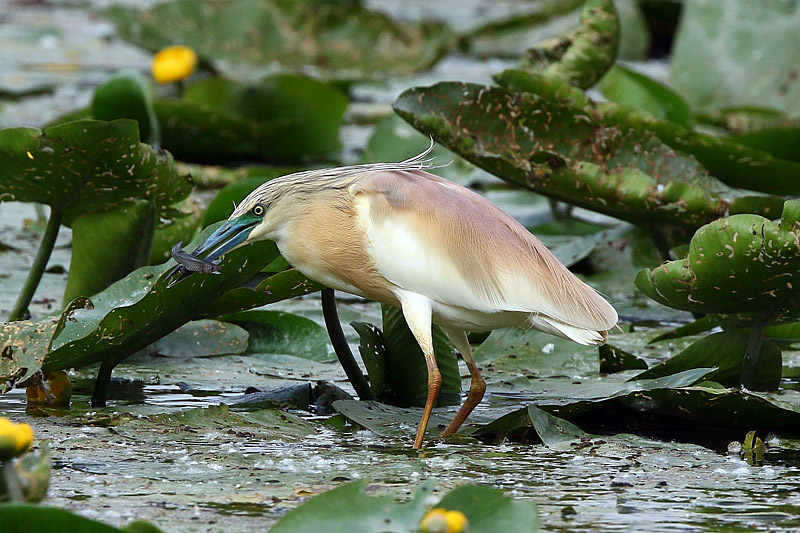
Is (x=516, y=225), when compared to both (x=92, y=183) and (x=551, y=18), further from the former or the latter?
(x=551, y=18)

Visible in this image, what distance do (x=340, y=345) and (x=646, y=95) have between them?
2779 mm

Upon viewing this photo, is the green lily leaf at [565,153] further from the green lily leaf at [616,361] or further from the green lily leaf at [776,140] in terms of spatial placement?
the green lily leaf at [776,140]

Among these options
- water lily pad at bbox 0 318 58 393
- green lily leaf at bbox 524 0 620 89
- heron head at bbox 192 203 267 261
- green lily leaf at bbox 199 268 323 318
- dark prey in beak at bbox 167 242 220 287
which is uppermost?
green lily leaf at bbox 524 0 620 89

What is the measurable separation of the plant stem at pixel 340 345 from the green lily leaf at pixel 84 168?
0.59 meters

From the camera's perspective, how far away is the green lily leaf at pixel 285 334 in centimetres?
359

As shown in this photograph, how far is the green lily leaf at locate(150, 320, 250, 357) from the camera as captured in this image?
3.52 metres

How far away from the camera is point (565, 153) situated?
12.7 feet

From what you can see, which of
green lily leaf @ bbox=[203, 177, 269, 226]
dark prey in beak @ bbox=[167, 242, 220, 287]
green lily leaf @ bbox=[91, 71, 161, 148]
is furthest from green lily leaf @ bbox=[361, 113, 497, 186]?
dark prey in beak @ bbox=[167, 242, 220, 287]

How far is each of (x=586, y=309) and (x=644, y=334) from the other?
112 cm

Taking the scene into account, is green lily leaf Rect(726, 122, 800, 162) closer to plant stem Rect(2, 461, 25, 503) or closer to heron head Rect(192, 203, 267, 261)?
heron head Rect(192, 203, 267, 261)

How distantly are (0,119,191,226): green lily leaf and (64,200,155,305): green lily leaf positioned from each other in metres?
0.04

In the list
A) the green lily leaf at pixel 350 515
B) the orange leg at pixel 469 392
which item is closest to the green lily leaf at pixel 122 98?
the orange leg at pixel 469 392

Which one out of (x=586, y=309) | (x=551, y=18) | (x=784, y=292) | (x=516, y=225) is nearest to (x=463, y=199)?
(x=516, y=225)

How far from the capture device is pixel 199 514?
216 centimetres
